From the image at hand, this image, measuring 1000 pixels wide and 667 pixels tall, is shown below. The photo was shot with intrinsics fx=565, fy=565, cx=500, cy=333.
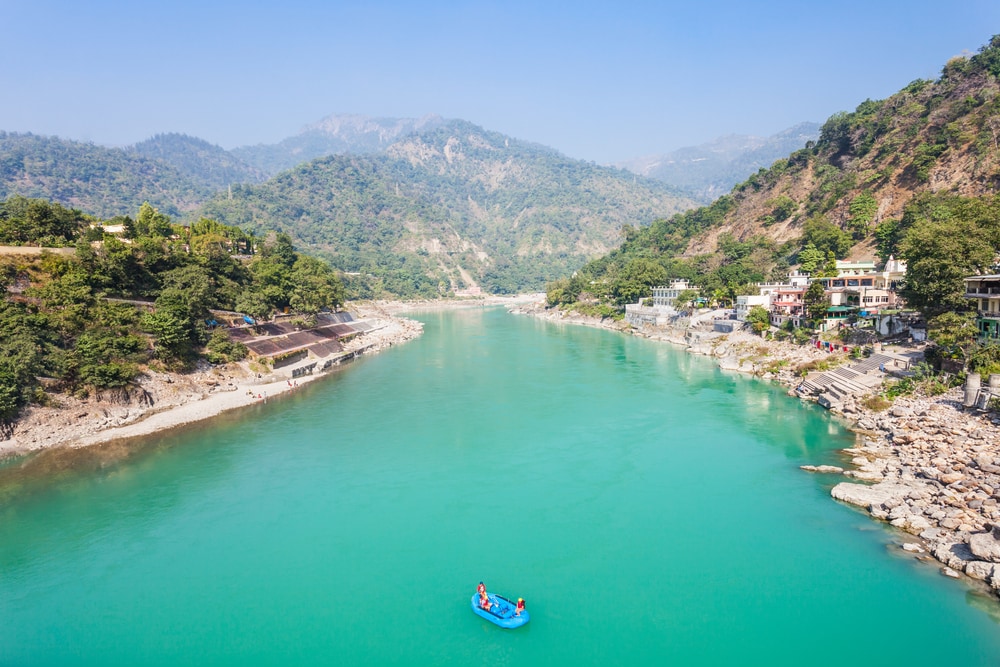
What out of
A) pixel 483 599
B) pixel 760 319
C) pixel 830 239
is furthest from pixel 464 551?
pixel 830 239

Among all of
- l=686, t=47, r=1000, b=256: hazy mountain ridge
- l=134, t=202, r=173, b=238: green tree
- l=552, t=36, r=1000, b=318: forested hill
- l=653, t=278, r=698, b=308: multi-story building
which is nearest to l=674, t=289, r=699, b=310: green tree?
l=653, t=278, r=698, b=308: multi-story building

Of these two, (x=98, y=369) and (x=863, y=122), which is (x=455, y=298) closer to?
(x=863, y=122)

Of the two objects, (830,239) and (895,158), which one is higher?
(895,158)

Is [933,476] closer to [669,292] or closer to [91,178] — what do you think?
[669,292]

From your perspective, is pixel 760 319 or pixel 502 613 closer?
pixel 502 613

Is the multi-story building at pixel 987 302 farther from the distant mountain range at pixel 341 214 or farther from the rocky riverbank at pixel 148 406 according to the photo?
the distant mountain range at pixel 341 214

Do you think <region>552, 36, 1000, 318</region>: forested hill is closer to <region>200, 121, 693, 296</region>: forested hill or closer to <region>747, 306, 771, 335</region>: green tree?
<region>747, 306, 771, 335</region>: green tree

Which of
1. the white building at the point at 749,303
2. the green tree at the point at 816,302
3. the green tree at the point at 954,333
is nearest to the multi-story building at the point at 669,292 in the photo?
the white building at the point at 749,303

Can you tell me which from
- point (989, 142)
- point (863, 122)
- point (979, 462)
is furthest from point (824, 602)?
point (863, 122)
